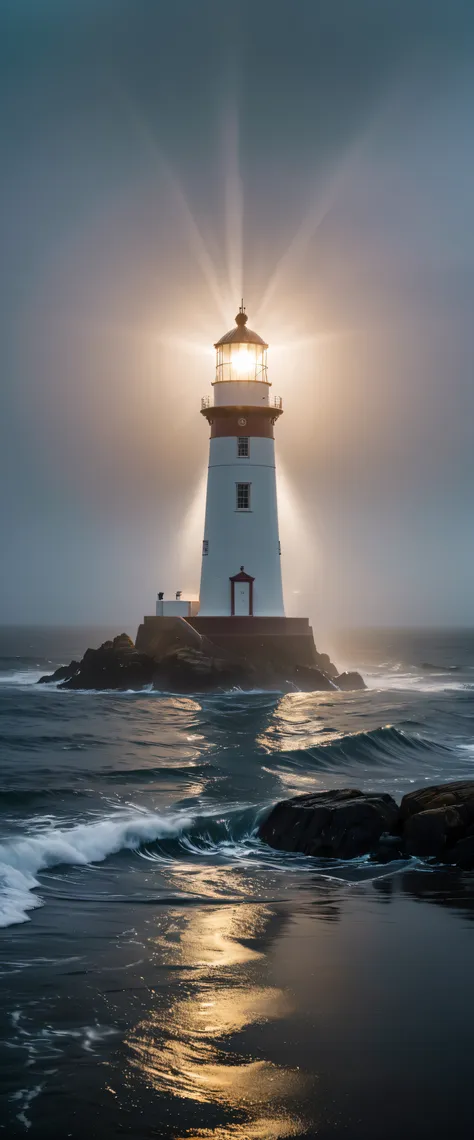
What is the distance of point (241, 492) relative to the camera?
36.4m

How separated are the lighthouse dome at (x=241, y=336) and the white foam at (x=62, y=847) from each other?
24.7 m

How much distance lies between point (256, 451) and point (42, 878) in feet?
87.4

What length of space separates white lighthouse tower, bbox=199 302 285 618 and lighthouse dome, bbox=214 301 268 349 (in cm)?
4

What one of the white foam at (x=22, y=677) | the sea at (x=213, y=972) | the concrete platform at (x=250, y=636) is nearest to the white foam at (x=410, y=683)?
the concrete platform at (x=250, y=636)

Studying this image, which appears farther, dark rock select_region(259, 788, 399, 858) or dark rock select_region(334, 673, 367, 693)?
dark rock select_region(334, 673, 367, 693)

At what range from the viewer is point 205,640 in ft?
118

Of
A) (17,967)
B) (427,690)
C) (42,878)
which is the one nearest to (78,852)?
(42,878)

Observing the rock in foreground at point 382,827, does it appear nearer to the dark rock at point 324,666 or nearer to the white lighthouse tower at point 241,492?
the white lighthouse tower at point 241,492

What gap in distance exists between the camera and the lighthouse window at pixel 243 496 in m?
36.3

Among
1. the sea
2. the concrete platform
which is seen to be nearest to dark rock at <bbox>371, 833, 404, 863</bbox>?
the sea

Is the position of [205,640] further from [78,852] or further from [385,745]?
[78,852]

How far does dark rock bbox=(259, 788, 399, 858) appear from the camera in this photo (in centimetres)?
1288

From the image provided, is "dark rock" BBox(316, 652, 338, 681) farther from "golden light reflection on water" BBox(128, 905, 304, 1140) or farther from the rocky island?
"golden light reflection on water" BBox(128, 905, 304, 1140)

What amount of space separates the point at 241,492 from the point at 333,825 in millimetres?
24092
